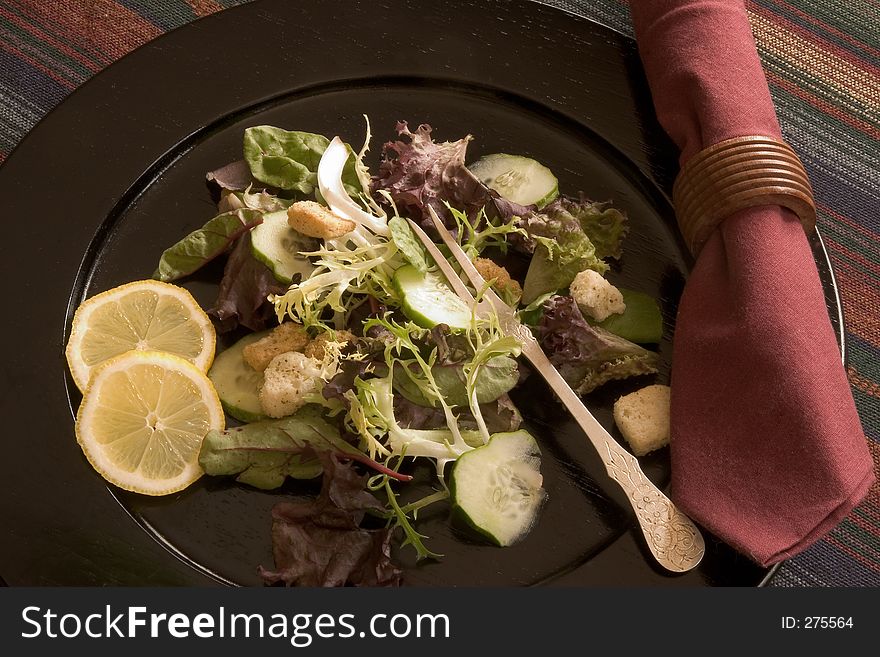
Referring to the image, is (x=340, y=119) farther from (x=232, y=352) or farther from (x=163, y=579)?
(x=163, y=579)

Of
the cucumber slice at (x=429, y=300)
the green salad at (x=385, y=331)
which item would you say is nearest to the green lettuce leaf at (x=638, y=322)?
the green salad at (x=385, y=331)

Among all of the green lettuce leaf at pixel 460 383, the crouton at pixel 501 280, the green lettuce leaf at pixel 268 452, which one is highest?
the crouton at pixel 501 280

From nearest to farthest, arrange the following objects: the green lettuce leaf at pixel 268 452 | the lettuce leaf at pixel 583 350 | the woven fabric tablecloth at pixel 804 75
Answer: the green lettuce leaf at pixel 268 452 < the lettuce leaf at pixel 583 350 < the woven fabric tablecloth at pixel 804 75

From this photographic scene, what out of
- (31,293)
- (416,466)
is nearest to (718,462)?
(416,466)

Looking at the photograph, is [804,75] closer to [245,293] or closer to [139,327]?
[245,293]

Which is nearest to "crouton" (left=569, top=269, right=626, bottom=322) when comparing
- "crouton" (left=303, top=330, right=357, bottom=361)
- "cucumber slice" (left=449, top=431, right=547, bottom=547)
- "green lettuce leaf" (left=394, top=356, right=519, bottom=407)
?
"green lettuce leaf" (left=394, top=356, right=519, bottom=407)

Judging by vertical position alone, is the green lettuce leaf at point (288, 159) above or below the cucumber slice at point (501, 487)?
above

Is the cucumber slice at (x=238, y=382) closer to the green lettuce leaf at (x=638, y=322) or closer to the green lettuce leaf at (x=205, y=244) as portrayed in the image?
the green lettuce leaf at (x=205, y=244)
